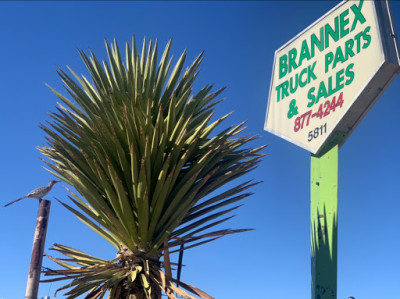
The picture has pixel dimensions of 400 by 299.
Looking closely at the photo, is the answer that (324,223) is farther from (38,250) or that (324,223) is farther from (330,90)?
(38,250)

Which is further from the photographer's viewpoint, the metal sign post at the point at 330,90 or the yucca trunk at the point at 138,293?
the metal sign post at the point at 330,90

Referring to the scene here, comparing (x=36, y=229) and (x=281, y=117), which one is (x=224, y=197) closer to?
(x=281, y=117)

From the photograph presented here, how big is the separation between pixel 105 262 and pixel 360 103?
12.3 ft

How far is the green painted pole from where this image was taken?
5.70 m

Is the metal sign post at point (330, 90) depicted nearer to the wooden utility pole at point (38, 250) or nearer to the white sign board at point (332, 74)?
the white sign board at point (332, 74)

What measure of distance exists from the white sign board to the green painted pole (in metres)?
0.26

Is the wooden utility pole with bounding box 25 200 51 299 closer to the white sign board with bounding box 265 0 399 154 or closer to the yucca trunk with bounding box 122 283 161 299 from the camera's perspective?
the yucca trunk with bounding box 122 283 161 299

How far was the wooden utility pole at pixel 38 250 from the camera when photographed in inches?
255

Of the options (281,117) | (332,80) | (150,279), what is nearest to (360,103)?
(332,80)

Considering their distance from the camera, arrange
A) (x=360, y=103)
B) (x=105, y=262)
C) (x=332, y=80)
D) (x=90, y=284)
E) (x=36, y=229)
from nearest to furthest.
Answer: (x=90, y=284) < (x=105, y=262) < (x=360, y=103) < (x=332, y=80) < (x=36, y=229)

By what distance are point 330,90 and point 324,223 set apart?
72.5 inches

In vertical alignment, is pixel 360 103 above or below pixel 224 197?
above

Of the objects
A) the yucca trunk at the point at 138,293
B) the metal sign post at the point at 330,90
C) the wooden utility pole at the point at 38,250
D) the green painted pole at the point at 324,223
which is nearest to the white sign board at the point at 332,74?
Answer: the metal sign post at the point at 330,90

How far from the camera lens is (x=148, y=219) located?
4.91 m
